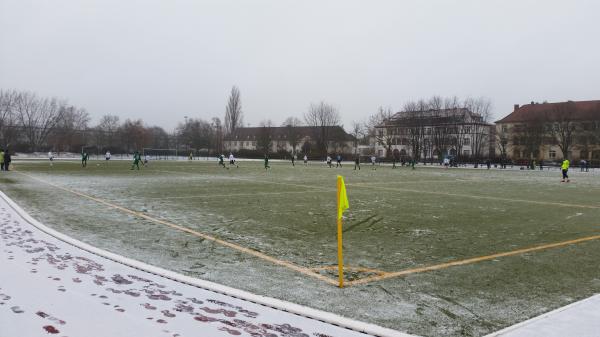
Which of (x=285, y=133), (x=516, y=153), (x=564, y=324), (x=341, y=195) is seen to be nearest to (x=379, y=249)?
(x=341, y=195)

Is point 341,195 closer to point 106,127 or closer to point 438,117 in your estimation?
point 438,117

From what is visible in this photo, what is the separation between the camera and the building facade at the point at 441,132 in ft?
279

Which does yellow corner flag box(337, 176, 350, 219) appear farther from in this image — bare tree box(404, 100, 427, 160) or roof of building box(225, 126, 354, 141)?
roof of building box(225, 126, 354, 141)

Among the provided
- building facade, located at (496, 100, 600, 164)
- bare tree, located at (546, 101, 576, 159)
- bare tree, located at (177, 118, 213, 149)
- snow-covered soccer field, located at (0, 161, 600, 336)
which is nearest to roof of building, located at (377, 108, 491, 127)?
building facade, located at (496, 100, 600, 164)

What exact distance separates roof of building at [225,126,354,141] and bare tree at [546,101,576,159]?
47565mm

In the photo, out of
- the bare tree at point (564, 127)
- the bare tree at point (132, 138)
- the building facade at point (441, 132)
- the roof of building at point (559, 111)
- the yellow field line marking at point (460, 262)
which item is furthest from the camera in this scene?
the bare tree at point (132, 138)

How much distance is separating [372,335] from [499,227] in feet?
27.5

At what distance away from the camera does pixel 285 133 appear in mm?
131125

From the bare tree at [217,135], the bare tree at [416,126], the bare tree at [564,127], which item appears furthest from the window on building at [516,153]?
the bare tree at [217,135]

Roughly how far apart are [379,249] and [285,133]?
12322 cm

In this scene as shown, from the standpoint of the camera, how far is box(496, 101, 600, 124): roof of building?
3307 inches

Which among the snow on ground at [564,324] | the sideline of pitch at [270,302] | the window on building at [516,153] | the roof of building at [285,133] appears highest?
the roof of building at [285,133]

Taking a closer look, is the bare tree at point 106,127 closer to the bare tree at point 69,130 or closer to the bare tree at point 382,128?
the bare tree at point 69,130

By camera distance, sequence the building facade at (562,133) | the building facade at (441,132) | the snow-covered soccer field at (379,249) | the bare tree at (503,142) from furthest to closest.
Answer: the bare tree at (503,142) < the building facade at (441,132) < the building facade at (562,133) < the snow-covered soccer field at (379,249)
